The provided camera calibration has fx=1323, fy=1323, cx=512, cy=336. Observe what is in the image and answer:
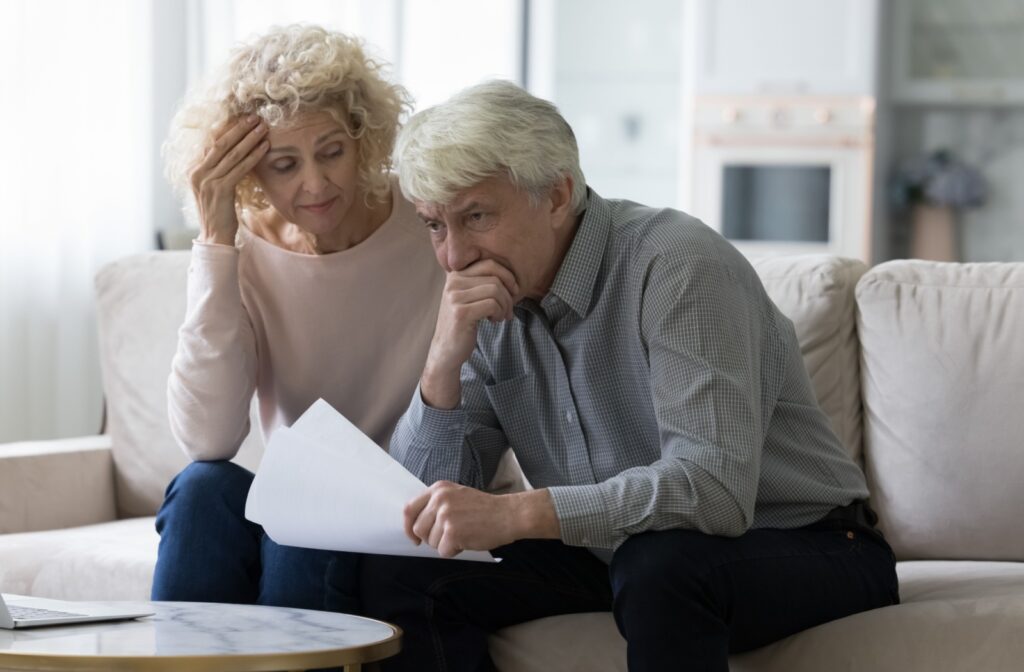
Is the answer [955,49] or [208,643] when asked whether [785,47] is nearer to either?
[955,49]

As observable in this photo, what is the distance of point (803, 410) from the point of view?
171 centimetres

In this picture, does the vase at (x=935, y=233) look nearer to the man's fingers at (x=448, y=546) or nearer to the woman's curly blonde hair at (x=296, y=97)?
the woman's curly blonde hair at (x=296, y=97)

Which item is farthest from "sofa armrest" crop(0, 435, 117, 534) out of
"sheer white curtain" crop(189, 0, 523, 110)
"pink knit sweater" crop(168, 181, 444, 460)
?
"sheer white curtain" crop(189, 0, 523, 110)

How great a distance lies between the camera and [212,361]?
6.57ft

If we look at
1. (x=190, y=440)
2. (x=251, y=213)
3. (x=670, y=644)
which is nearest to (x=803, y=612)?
(x=670, y=644)

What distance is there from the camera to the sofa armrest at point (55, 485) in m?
2.43

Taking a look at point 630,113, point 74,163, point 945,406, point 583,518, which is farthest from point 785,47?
point 583,518

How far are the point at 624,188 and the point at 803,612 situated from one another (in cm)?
387

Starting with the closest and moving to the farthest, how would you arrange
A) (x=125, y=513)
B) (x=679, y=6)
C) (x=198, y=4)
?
(x=125, y=513), (x=198, y=4), (x=679, y=6)

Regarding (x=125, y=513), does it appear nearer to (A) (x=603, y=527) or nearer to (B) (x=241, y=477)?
(B) (x=241, y=477)

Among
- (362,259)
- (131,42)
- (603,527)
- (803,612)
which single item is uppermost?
(131,42)

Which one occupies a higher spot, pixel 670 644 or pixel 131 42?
pixel 131 42

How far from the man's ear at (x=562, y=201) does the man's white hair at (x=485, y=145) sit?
0.05ft

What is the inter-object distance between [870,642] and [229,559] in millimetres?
864
